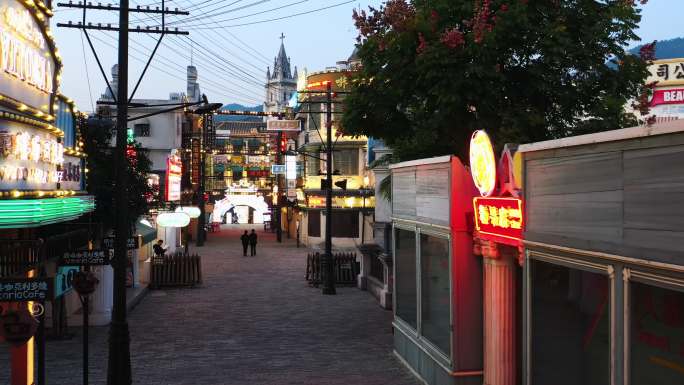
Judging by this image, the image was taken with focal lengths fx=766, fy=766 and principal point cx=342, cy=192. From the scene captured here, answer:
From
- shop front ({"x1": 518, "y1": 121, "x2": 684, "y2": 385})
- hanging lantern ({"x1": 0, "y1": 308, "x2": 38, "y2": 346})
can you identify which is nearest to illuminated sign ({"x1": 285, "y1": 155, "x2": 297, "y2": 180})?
shop front ({"x1": 518, "y1": 121, "x2": 684, "y2": 385})

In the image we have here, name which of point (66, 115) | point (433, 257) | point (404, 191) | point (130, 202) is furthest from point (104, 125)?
point (433, 257)

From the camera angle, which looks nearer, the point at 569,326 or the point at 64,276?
the point at 569,326

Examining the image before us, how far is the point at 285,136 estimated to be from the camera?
80.6m

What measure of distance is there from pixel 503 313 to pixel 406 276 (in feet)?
17.3

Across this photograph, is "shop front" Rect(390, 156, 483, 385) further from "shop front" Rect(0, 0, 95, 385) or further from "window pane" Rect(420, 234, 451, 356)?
"shop front" Rect(0, 0, 95, 385)

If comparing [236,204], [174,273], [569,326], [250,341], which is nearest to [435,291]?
[569,326]

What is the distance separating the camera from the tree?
17.0 meters

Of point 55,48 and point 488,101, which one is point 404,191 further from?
point 55,48

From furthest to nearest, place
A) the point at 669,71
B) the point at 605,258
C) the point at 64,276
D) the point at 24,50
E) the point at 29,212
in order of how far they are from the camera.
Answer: the point at 669,71 → the point at 64,276 → the point at 24,50 → the point at 29,212 → the point at 605,258

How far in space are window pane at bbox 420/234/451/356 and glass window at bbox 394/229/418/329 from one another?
0.70m

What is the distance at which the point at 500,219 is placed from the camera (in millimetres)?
11867

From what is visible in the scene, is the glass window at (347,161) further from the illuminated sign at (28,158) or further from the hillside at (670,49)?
the illuminated sign at (28,158)

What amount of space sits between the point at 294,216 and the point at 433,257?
207 ft

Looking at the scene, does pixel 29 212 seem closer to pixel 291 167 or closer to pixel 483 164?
pixel 483 164
